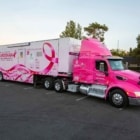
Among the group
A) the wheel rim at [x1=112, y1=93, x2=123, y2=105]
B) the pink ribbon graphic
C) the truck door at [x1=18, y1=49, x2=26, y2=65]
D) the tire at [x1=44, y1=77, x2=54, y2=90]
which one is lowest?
the wheel rim at [x1=112, y1=93, x2=123, y2=105]

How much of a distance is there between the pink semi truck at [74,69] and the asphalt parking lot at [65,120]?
0.88 metres

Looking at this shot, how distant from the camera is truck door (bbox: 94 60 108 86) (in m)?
11.9

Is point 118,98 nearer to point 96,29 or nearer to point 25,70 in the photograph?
point 25,70

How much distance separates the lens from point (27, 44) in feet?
57.1

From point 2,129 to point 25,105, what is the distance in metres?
3.51

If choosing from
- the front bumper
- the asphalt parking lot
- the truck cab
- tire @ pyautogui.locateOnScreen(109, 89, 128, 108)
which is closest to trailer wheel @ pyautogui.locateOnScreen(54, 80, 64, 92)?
the truck cab

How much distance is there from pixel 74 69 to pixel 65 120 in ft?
19.7

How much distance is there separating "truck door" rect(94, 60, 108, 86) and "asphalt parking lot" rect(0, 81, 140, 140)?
Answer: 1.11m

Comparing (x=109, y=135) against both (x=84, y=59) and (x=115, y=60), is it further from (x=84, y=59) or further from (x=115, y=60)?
(x=84, y=59)

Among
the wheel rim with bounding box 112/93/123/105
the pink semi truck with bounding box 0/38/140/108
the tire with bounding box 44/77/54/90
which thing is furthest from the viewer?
the tire with bounding box 44/77/54/90

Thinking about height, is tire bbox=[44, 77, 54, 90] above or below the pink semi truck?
below

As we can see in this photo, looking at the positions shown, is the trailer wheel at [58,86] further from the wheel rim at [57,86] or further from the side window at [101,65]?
the side window at [101,65]

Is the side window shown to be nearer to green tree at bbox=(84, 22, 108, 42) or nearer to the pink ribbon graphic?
the pink ribbon graphic

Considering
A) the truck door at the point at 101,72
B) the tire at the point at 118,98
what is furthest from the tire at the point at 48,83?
the tire at the point at 118,98
